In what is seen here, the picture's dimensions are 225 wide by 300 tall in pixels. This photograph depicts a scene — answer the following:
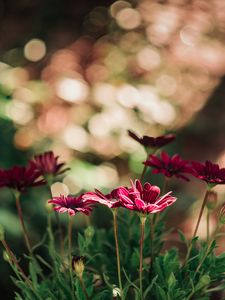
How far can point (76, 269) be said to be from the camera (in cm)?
56

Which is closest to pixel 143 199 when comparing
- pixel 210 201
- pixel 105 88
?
pixel 210 201

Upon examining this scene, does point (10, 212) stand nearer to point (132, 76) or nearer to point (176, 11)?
point (132, 76)

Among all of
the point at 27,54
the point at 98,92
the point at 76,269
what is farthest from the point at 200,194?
the point at 76,269

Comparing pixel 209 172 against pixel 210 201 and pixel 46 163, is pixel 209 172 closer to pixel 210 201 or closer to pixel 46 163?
pixel 210 201

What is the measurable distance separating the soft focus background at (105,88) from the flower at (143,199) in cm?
73

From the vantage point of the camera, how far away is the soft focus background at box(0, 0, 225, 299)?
1515 millimetres

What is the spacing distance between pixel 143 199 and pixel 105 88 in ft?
4.23

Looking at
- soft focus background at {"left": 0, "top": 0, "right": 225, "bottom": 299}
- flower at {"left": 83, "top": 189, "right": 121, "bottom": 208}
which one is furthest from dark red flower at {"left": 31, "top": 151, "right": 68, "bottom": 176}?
soft focus background at {"left": 0, "top": 0, "right": 225, "bottom": 299}

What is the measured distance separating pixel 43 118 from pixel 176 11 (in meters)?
1.01

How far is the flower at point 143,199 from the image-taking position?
52 cm

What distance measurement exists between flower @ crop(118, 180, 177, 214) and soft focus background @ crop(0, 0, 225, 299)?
73cm

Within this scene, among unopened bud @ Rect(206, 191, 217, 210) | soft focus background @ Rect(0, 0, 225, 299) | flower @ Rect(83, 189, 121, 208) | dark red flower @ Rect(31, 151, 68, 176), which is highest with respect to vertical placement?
flower @ Rect(83, 189, 121, 208)

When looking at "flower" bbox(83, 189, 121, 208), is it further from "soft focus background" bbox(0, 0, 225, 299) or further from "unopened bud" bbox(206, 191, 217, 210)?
"soft focus background" bbox(0, 0, 225, 299)

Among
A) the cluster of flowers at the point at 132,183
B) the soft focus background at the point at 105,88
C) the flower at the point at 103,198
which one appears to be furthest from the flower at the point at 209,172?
the soft focus background at the point at 105,88
